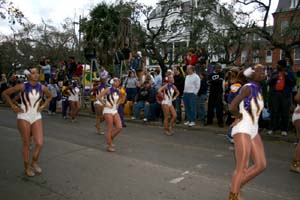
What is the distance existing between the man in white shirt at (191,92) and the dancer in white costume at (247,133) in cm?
685

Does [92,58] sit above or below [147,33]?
below

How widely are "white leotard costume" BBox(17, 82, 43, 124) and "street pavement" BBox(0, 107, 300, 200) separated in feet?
3.51

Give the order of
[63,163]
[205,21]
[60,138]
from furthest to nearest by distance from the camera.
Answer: [205,21] → [60,138] → [63,163]

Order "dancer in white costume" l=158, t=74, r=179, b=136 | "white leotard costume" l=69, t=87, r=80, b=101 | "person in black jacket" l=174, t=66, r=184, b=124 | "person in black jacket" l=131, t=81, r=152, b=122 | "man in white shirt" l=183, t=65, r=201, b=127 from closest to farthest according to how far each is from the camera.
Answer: "dancer in white costume" l=158, t=74, r=179, b=136 < "man in white shirt" l=183, t=65, r=201, b=127 < "person in black jacket" l=174, t=66, r=184, b=124 < "person in black jacket" l=131, t=81, r=152, b=122 < "white leotard costume" l=69, t=87, r=80, b=101

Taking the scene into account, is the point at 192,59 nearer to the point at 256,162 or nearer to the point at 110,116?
the point at 110,116

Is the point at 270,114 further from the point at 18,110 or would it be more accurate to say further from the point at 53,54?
the point at 53,54

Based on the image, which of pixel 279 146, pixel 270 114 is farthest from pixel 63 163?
pixel 270 114

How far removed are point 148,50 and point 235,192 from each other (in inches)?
845

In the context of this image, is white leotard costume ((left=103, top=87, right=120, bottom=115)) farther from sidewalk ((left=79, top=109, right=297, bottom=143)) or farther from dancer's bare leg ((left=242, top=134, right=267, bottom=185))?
dancer's bare leg ((left=242, top=134, right=267, bottom=185))

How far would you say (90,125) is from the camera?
12594 mm

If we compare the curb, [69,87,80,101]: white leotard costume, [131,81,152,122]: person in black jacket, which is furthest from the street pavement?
[69,87,80,101]: white leotard costume

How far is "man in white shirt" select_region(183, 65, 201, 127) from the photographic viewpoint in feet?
37.5

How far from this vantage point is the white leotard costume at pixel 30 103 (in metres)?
5.94

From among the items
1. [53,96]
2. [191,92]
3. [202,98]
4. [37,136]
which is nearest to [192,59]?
[202,98]
